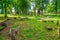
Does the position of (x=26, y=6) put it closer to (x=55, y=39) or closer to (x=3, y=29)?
(x=3, y=29)

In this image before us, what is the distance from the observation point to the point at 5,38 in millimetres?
15305

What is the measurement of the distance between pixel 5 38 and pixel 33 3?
41.5 meters

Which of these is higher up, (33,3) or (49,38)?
(33,3)

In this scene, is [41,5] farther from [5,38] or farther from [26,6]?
[5,38]

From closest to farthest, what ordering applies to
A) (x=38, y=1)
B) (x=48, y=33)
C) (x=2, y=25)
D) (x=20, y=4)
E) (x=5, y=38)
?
(x=5, y=38), (x=48, y=33), (x=2, y=25), (x=20, y=4), (x=38, y=1)

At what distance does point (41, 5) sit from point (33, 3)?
9.37 ft

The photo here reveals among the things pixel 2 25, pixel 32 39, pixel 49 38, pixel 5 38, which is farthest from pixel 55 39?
pixel 2 25

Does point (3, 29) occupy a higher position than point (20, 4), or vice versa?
point (20, 4)

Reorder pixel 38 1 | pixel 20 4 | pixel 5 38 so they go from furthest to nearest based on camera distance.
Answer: pixel 38 1, pixel 20 4, pixel 5 38

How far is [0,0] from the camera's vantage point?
19.1m

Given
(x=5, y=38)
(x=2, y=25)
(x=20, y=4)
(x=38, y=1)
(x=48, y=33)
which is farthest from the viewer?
(x=38, y=1)

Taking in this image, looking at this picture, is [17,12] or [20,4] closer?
[20,4]

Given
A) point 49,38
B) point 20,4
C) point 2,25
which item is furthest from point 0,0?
point 20,4

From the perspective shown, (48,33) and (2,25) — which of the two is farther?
(2,25)
